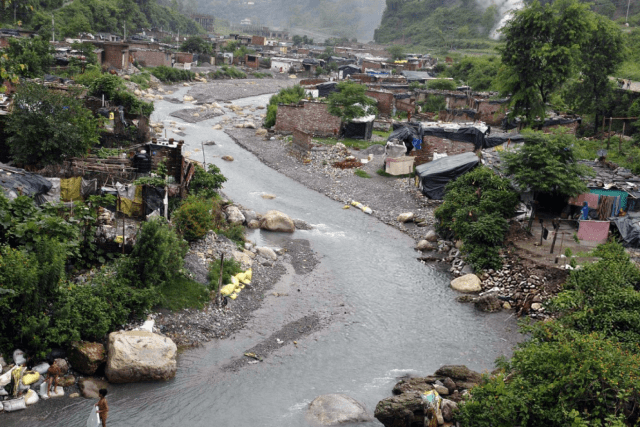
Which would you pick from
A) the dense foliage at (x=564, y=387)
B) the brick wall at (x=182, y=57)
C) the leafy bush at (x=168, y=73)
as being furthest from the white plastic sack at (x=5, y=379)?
the brick wall at (x=182, y=57)

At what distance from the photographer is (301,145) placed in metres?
35.3

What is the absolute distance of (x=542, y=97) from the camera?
34.4 m

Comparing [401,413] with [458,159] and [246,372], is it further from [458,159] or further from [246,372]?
[458,159]

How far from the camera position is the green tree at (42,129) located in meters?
18.9

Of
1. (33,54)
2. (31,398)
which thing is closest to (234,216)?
(31,398)

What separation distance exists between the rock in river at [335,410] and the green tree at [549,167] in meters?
11.0

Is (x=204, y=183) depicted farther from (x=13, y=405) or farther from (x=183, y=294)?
(x=13, y=405)

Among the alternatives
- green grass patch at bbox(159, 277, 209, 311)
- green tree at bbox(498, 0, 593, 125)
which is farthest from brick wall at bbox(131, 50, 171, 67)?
green grass patch at bbox(159, 277, 209, 311)

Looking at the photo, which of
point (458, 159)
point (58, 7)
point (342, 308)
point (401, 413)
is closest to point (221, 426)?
point (401, 413)

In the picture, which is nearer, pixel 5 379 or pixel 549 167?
pixel 5 379

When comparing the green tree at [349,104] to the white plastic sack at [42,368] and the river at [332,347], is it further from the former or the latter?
the white plastic sack at [42,368]

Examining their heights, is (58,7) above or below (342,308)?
above

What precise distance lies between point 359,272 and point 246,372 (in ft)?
24.0

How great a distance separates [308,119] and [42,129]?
2141 cm
